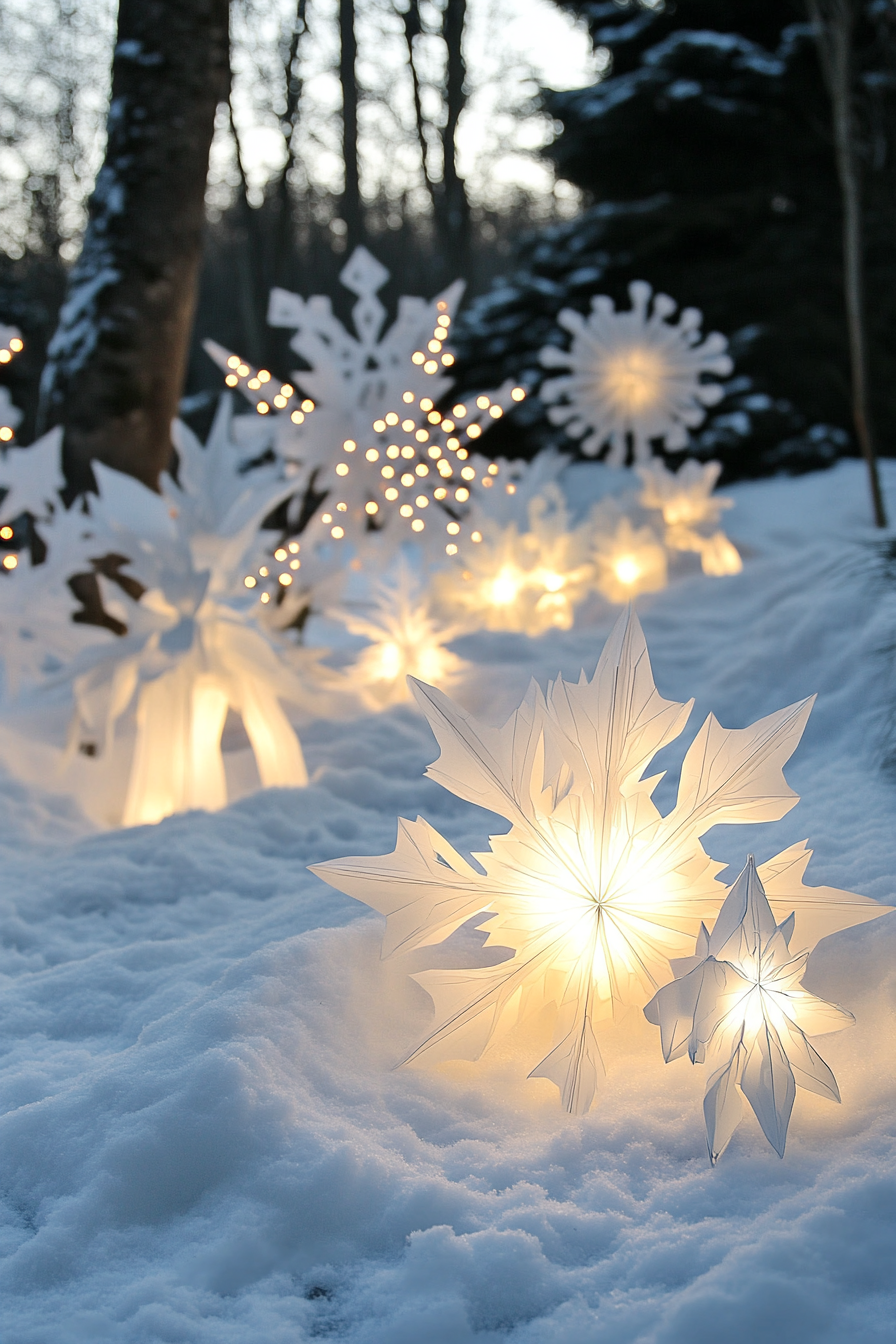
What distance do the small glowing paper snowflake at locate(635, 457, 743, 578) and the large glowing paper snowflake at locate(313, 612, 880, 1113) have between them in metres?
4.25

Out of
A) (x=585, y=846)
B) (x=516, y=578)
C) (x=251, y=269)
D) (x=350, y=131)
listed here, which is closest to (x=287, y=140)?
(x=251, y=269)

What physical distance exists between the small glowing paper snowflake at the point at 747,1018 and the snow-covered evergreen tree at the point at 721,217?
336 inches

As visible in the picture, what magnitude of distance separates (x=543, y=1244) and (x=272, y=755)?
6.98ft

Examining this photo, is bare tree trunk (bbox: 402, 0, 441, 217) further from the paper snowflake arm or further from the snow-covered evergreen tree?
the paper snowflake arm

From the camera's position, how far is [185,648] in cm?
307

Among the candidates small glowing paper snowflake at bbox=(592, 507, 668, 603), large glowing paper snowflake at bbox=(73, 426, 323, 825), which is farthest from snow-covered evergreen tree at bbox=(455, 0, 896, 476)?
large glowing paper snowflake at bbox=(73, 426, 323, 825)

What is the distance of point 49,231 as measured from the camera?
14.6 m

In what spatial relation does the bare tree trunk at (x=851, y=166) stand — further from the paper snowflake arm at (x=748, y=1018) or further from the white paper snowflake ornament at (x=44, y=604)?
the paper snowflake arm at (x=748, y=1018)

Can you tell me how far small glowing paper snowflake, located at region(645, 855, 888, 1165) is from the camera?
1285 millimetres

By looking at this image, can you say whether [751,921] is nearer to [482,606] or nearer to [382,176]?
[482,606]

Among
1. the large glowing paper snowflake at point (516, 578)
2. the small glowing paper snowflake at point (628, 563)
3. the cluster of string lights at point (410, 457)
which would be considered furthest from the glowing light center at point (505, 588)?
the cluster of string lights at point (410, 457)

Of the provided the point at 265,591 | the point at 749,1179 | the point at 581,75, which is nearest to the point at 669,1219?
the point at 749,1179

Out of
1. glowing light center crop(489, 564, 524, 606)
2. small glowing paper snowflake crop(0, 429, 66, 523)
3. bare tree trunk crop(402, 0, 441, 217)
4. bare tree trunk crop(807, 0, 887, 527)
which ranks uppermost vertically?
bare tree trunk crop(402, 0, 441, 217)

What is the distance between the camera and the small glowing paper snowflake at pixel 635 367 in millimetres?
5402
